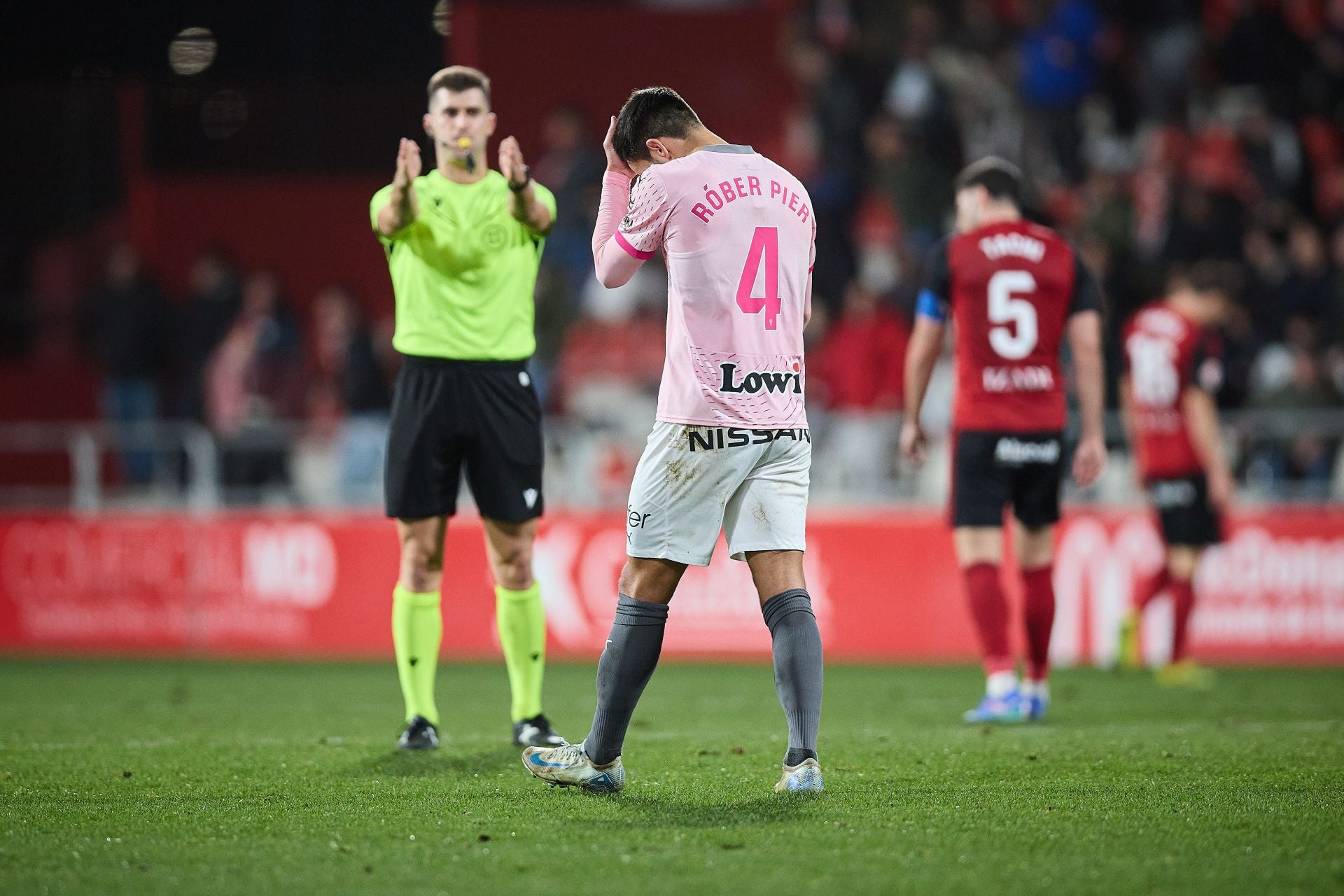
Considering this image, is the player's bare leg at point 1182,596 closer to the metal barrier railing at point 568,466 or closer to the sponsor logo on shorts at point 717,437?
the metal barrier railing at point 568,466

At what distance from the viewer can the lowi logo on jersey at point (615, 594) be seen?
12273 mm

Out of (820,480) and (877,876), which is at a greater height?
(820,480)

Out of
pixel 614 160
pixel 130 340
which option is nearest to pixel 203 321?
pixel 130 340

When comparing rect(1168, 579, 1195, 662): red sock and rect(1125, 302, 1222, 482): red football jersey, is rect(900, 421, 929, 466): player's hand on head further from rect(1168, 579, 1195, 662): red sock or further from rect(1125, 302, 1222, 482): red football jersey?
rect(1168, 579, 1195, 662): red sock

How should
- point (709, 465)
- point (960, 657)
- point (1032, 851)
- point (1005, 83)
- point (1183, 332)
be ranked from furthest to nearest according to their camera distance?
point (1005, 83)
point (960, 657)
point (1183, 332)
point (709, 465)
point (1032, 851)

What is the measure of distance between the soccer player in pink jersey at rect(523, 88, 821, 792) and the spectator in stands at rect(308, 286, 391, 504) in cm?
815

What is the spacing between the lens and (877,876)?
4.14 meters

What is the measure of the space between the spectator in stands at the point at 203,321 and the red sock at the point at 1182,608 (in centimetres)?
909

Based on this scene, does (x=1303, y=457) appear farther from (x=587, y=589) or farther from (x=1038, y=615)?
(x=1038, y=615)

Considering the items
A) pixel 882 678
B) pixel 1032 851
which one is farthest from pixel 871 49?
pixel 1032 851

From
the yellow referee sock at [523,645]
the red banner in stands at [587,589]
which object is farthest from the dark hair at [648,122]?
the red banner in stands at [587,589]

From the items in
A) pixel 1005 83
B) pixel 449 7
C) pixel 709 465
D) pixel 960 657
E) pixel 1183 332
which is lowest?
pixel 960 657

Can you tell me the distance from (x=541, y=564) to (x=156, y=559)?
3096 millimetres

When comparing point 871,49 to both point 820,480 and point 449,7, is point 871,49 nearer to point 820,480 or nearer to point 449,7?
point 449,7
